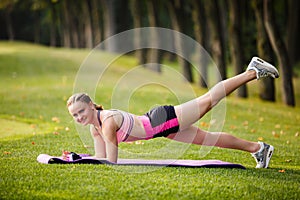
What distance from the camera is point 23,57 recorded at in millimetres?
28188

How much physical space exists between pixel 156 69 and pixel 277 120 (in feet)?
46.7

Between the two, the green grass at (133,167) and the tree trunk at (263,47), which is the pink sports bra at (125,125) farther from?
the tree trunk at (263,47)

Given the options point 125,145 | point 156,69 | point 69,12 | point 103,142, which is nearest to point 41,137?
point 125,145

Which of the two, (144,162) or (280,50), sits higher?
(280,50)

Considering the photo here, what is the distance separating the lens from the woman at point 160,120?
6090mm

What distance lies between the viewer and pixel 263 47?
65.4ft

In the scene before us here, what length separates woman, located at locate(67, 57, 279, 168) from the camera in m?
6.09

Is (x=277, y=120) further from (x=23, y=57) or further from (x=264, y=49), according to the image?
(x=23, y=57)

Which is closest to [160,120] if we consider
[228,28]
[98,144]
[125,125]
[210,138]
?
[125,125]

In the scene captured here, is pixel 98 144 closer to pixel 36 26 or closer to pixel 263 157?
pixel 263 157

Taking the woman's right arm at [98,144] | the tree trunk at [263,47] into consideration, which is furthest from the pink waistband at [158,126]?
the tree trunk at [263,47]

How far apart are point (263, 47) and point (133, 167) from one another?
48.1ft

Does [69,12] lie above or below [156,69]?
above

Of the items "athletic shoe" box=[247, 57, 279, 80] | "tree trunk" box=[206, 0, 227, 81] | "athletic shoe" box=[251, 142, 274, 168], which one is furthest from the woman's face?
"tree trunk" box=[206, 0, 227, 81]
